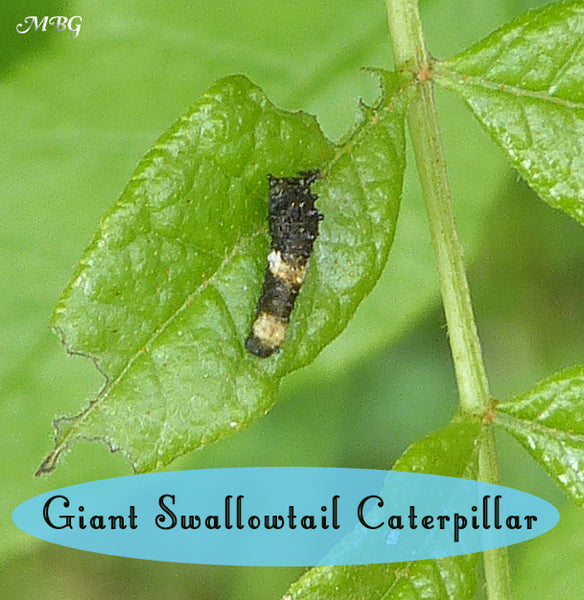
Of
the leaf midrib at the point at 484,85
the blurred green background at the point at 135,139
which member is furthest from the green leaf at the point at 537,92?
the blurred green background at the point at 135,139

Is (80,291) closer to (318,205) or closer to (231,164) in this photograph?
(231,164)

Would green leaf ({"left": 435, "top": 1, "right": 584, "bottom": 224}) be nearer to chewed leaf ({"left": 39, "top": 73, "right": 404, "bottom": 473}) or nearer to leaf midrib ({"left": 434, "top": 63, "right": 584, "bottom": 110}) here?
leaf midrib ({"left": 434, "top": 63, "right": 584, "bottom": 110})

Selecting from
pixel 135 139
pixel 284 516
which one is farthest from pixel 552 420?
pixel 284 516

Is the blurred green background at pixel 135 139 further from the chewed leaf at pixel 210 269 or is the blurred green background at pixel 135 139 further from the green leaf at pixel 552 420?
the green leaf at pixel 552 420

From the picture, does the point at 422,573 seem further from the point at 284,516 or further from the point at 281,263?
the point at 284,516

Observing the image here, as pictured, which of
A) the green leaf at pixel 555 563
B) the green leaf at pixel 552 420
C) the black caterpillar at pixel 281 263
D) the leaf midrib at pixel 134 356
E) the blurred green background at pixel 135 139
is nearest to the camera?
the leaf midrib at pixel 134 356

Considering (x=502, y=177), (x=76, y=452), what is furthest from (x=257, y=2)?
(x=76, y=452)

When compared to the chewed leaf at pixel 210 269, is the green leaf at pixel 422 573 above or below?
below
